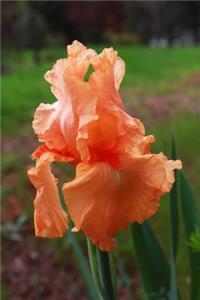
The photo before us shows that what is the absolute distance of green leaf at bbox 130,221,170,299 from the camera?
1.30 meters

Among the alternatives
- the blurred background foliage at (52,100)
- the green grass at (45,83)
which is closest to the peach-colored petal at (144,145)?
the blurred background foliage at (52,100)

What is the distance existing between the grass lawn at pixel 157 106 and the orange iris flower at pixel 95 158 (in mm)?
503

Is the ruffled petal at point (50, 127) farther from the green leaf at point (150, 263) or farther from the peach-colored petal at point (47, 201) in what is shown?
the green leaf at point (150, 263)

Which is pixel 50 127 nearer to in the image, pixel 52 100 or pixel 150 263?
pixel 150 263

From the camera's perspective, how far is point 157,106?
6.13 m

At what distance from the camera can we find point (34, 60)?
508 inches

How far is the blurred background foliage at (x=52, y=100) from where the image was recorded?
2.70m

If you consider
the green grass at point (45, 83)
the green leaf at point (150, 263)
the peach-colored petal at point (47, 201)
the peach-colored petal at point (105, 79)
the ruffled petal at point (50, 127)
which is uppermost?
the green grass at point (45, 83)

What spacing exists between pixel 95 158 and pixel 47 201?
10cm

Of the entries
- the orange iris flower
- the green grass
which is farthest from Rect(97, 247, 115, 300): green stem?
the green grass

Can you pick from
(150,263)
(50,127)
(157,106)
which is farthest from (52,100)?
(50,127)

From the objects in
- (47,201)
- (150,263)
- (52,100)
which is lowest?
(150,263)

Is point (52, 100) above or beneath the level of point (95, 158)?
above

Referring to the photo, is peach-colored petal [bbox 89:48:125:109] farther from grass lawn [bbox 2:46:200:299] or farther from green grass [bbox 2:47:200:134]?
green grass [bbox 2:47:200:134]
